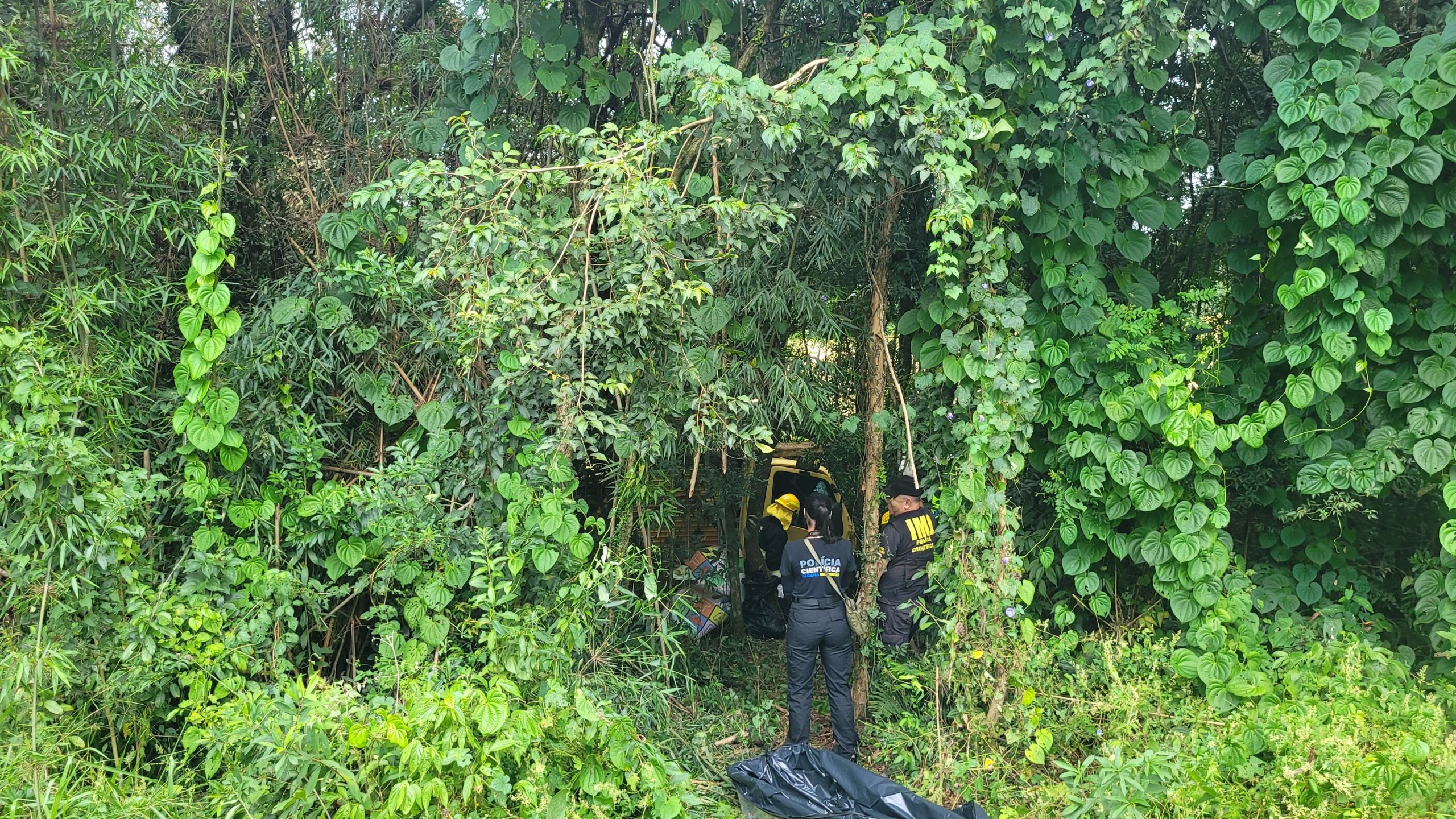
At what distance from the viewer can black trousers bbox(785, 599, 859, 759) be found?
15.0 ft

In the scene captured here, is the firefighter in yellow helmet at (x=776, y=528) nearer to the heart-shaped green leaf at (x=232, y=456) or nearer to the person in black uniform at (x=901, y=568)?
the person in black uniform at (x=901, y=568)

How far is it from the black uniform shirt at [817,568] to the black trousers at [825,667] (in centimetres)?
5

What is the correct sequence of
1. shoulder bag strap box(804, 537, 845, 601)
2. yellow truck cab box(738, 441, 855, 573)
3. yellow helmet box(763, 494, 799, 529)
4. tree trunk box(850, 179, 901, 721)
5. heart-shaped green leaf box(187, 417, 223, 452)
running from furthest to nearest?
yellow truck cab box(738, 441, 855, 573), yellow helmet box(763, 494, 799, 529), tree trunk box(850, 179, 901, 721), shoulder bag strap box(804, 537, 845, 601), heart-shaped green leaf box(187, 417, 223, 452)

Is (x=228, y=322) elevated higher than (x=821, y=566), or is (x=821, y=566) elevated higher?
(x=228, y=322)

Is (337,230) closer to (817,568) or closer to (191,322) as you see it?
(191,322)

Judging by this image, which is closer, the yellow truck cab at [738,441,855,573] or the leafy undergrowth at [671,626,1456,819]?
the leafy undergrowth at [671,626,1456,819]

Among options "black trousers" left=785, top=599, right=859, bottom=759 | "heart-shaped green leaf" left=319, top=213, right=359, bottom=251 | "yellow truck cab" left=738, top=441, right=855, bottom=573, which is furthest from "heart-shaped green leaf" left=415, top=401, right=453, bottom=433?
"yellow truck cab" left=738, top=441, right=855, bottom=573

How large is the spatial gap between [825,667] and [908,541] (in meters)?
0.78

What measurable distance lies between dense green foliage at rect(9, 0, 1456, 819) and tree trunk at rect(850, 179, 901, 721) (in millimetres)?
48

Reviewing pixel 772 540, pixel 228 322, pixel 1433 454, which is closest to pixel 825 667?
pixel 772 540

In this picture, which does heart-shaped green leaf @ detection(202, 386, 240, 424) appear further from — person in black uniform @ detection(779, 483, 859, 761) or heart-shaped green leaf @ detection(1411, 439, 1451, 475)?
heart-shaped green leaf @ detection(1411, 439, 1451, 475)

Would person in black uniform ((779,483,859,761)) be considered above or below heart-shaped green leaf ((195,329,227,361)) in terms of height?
below

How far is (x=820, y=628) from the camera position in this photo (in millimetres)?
4590

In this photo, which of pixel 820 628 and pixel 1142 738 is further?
pixel 820 628
